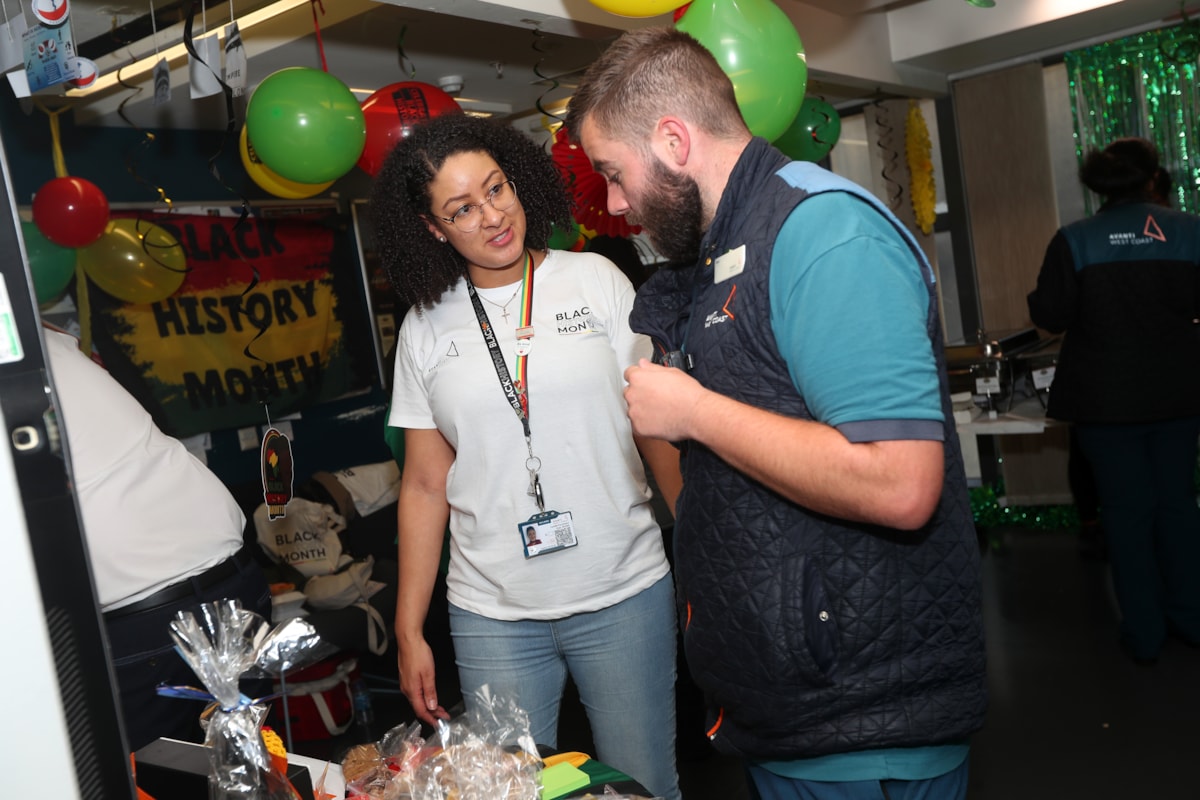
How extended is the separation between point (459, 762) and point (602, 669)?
21.9 inches

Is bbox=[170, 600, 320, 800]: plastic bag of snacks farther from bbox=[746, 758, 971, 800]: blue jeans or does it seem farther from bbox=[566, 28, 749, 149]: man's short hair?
bbox=[566, 28, 749, 149]: man's short hair

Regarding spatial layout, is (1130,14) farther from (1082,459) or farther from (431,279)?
(431,279)

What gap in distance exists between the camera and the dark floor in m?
2.79

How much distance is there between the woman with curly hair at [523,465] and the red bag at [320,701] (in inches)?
83.5

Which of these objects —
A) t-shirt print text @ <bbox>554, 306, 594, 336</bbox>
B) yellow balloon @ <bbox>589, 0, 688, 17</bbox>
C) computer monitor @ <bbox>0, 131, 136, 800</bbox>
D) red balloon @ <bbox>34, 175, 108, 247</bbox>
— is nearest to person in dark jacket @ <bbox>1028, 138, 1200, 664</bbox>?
yellow balloon @ <bbox>589, 0, 688, 17</bbox>

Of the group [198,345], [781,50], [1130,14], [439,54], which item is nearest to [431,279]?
[781,50]

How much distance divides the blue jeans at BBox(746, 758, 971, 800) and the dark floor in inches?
A: 67.9

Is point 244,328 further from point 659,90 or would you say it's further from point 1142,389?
point 659,90

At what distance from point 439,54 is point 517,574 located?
321 cm

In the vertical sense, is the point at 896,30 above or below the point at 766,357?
above

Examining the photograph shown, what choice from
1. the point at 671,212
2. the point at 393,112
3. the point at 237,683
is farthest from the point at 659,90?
the point at 393,112

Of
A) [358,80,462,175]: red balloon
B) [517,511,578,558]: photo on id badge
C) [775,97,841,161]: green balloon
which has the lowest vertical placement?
[517,511,578,558]: photo on id badge

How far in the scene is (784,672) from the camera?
1.17 m

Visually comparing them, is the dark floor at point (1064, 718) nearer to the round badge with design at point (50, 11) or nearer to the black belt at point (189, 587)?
the black belt at point (189, 587)
